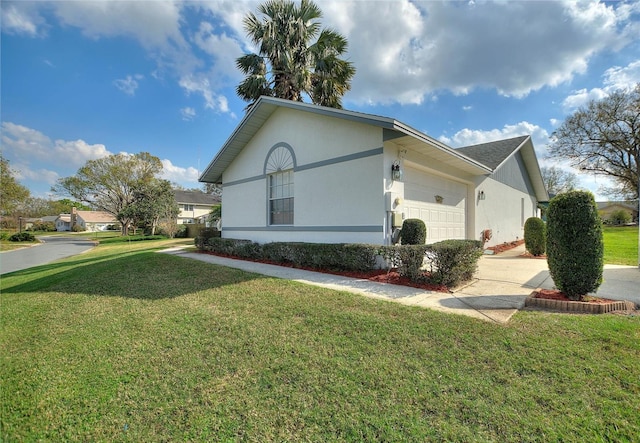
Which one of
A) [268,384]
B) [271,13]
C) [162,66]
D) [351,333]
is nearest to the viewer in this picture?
[268,384]

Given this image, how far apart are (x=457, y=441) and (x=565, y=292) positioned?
3.86 m

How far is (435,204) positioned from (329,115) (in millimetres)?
4797

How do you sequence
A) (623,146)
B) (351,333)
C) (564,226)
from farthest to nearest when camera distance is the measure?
(623,146)
(564,226)
(351,333)

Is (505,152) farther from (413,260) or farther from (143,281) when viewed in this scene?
(143,281)

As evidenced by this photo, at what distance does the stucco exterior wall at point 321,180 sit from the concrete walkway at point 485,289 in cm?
176

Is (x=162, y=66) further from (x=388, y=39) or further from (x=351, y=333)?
(x=351, y=333)

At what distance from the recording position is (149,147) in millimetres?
33000

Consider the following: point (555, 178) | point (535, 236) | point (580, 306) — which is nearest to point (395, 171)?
point (580, 306)

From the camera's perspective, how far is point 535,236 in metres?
10.0

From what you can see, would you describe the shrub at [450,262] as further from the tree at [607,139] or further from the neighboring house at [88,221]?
the neighboring house at [88,221]

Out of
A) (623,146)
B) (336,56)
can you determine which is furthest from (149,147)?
(623,146)

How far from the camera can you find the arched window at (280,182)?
394 inches

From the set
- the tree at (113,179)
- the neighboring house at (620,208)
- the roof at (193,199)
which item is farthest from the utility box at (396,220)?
the neighboring house at (620,208)

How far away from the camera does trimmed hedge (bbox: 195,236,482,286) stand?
5387 millimetres
